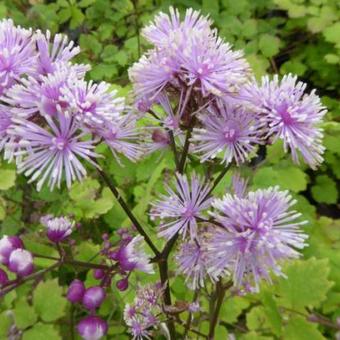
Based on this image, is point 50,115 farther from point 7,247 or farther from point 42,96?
point 7,247

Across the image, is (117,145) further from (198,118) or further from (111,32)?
(111,32)

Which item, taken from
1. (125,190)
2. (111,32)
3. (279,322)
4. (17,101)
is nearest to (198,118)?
(17,101)

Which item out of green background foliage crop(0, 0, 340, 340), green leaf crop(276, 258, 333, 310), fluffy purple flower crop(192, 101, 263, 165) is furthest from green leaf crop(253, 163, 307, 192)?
fluffy purple flower crop(192, 101, 263, 165)

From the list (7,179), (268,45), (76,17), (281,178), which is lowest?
(7,179)

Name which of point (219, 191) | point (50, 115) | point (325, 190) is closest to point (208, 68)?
point (50, 115)

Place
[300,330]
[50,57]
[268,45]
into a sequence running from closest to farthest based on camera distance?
[50,57]
[300,330]
[268,45]

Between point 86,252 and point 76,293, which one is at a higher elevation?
point 86,252
